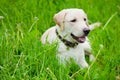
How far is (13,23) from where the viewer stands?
6.49m

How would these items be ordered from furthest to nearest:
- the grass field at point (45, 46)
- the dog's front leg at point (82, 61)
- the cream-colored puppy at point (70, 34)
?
the dog's front leg at point (82, 61)
the cream-colored puppy at point (70, 34)
the grass field at point (45, 46)

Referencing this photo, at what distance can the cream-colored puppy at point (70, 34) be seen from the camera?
5500 millimetres

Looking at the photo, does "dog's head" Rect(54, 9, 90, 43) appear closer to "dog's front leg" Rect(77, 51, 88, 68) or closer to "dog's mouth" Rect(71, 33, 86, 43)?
"dog's mouth" Rect(71, 33, 86, 43)

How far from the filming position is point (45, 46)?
5246mm

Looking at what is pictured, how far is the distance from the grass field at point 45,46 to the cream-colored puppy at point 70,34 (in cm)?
21

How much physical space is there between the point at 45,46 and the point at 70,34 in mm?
481

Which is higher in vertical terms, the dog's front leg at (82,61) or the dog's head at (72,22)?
the dog's head at (72,22)

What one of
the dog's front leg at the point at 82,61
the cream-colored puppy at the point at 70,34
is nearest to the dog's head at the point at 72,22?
the cream-colored puppy at the point at 70,34

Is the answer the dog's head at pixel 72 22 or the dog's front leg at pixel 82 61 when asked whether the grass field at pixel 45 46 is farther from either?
the dog's head at pixel 72 22

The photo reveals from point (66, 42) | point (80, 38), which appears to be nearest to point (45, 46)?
point (66, 42)

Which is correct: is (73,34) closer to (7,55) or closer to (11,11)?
(7,55)

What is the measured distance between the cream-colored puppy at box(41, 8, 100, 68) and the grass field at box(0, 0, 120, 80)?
21 centimetres

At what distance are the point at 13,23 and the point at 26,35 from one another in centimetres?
101

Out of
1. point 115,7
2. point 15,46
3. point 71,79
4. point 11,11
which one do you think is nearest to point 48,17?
point 11,11
